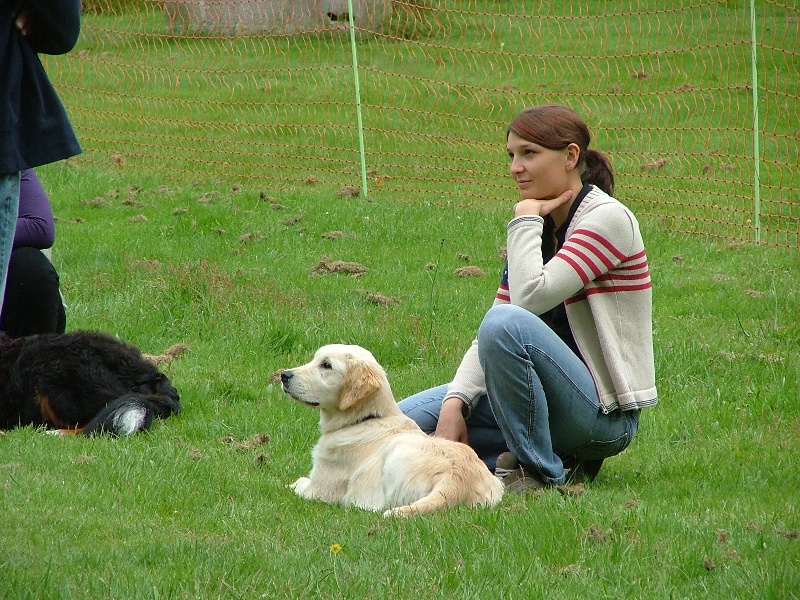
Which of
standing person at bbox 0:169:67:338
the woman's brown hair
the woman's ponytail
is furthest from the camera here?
standing person at bbox 0:169:67:338

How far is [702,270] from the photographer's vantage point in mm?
8508

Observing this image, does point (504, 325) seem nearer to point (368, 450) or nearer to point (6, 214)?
point (368, 450)

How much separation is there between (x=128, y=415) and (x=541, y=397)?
7.60 ft

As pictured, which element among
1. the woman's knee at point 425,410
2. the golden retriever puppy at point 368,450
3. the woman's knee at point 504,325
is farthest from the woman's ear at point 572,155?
the woman's knee at point 425,410

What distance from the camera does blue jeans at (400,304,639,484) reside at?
4074mm

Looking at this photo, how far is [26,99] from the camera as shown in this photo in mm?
3018

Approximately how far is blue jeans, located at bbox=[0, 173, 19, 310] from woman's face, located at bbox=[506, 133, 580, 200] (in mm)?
2100

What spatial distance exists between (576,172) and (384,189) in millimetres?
7015

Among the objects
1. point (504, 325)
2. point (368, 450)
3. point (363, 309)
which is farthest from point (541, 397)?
point (363, 309)

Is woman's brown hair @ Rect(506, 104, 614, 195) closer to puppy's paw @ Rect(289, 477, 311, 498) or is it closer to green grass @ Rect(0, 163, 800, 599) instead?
green grass @ Rect(0, 163, 800, 599)

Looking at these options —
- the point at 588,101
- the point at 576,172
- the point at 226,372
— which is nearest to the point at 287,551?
the point at 576,172

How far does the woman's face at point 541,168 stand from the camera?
4.30 m

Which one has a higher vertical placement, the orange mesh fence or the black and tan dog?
the black and tan dog

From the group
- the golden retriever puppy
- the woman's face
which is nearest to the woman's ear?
the woman's face
